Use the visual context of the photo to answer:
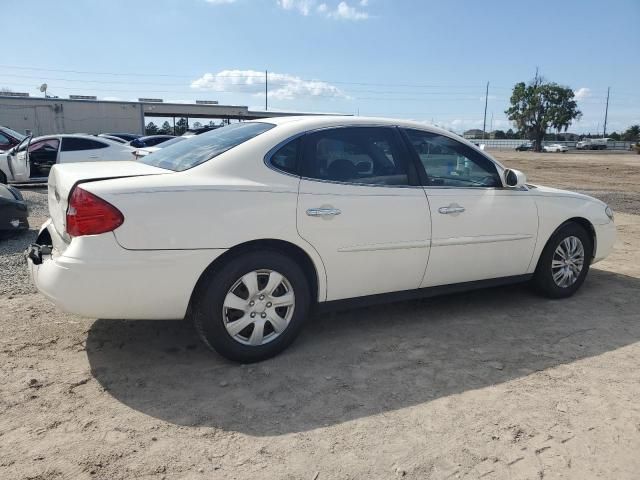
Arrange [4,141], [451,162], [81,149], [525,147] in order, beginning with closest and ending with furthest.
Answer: [451,162] → [81,149] → [4,141] → [525,147]

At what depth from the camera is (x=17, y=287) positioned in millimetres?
4957

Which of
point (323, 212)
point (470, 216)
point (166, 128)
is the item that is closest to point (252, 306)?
point (323, 212)

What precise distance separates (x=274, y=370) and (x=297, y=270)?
0.67 meters

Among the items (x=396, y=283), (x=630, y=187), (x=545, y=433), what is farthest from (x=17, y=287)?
(x=630, y=187)

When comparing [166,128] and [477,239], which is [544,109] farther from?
[477,239]

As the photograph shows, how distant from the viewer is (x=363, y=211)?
3.63m

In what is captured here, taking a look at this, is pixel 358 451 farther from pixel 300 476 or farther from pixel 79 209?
pixel 79 209

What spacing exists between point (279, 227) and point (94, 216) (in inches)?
43.1

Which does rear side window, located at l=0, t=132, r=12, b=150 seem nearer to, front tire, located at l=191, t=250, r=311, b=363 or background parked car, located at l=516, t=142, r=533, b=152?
front tire, located at l=191, t=250, r=311, b=363

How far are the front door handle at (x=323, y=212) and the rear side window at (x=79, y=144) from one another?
1103 cm

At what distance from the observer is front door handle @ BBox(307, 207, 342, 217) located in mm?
3455

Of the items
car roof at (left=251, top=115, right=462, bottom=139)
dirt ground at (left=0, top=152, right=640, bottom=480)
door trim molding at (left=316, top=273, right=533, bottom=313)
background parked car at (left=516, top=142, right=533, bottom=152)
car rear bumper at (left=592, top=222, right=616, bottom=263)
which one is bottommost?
dirt ground at (left=0, top=152, right=640, bottom=480)

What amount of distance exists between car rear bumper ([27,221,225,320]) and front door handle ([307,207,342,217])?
0.66 m

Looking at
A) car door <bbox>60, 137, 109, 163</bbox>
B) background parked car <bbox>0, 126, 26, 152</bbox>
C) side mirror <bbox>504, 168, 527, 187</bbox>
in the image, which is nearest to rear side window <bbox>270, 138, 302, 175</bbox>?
side mirror <bbox>504, 168, 527, 187</bbox>
